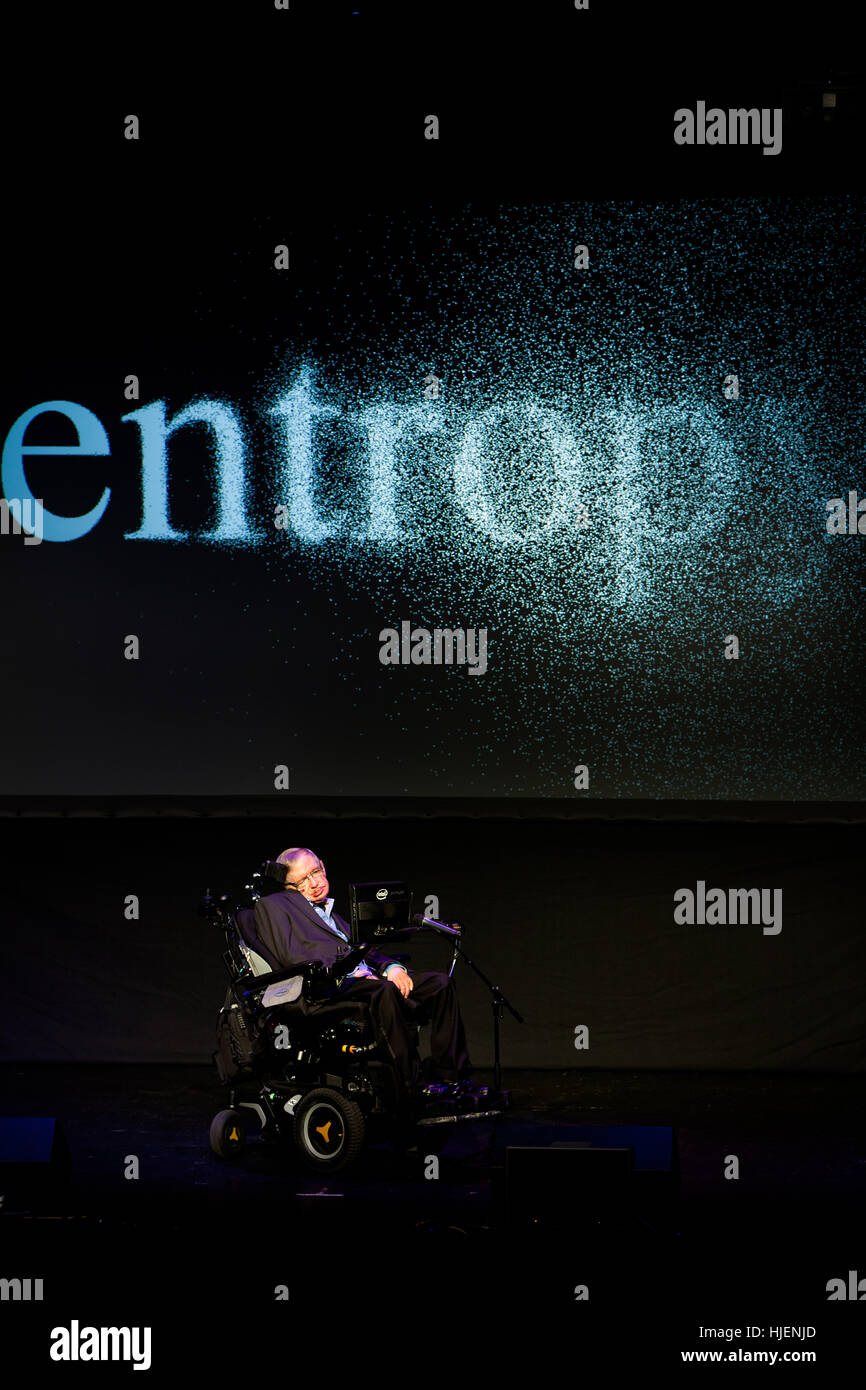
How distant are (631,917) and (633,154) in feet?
8.57

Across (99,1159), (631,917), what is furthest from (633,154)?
(99,1159)

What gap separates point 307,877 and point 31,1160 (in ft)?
6.18

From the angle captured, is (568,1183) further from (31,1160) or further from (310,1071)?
(310,1071)

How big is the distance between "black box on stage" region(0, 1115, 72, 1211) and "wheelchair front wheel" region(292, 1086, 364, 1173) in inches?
48.5

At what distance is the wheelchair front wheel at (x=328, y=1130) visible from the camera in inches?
185

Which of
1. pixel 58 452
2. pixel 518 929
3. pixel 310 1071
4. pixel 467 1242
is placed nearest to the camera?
pixel 467 1242

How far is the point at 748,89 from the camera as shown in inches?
222

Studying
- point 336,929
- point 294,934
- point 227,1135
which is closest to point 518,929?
point 336,929

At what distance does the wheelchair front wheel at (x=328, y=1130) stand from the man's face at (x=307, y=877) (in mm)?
658

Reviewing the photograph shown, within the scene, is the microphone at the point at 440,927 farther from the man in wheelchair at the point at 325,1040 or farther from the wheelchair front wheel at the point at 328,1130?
the wheelchair front wheel at the point at 328,1130

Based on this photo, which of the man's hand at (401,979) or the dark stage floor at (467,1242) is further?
the man's hand at (401,979)

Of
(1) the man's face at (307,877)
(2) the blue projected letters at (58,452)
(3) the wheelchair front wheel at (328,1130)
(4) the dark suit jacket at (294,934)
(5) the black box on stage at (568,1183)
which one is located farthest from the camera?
(2) the blue projected letters at (58,452)

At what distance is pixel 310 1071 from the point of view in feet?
16.1

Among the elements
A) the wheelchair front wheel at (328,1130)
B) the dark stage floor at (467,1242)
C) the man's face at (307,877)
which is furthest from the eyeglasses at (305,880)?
the dark stage floor at (467,1242)
